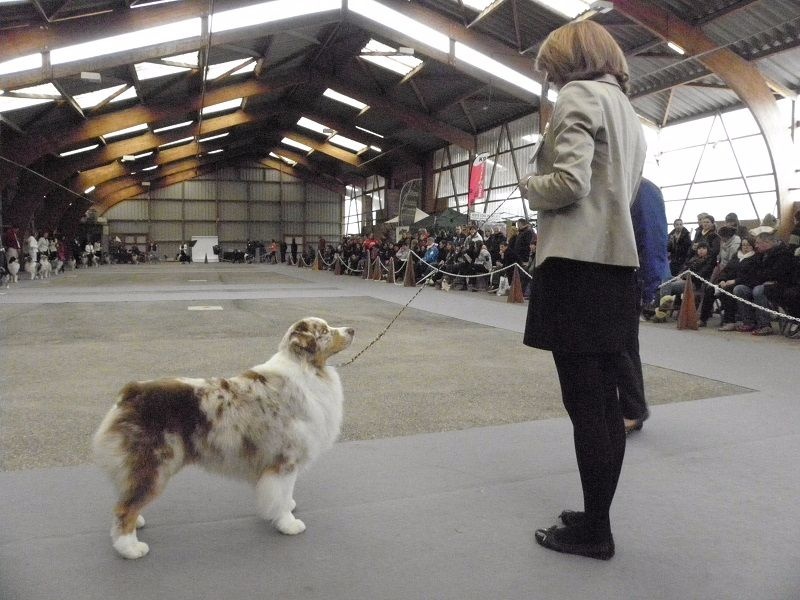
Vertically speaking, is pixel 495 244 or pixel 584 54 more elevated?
pixel 584 54

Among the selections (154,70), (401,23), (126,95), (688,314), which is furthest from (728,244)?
(126,95)

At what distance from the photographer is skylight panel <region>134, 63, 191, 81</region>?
1855cm

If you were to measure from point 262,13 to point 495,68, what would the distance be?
7568 mm

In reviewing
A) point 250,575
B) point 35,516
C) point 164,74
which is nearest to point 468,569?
point 250,575

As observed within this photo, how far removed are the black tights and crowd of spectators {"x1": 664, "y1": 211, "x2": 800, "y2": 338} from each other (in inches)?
221

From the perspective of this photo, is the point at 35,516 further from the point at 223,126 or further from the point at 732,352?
the point at 223,126

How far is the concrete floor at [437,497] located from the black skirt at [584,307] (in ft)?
2.50

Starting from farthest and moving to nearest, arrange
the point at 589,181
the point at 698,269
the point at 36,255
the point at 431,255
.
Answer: the point at 36,255, the point at 431,255, the point at 698,269, the point at 589,181

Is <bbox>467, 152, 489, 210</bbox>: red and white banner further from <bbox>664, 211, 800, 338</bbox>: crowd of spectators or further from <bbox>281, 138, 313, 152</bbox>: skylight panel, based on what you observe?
<bbox>664, 211, 800, 338</bbox>: crowd of spectators

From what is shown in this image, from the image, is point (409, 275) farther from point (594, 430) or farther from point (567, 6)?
point (594, 430)

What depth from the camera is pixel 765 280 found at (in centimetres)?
797

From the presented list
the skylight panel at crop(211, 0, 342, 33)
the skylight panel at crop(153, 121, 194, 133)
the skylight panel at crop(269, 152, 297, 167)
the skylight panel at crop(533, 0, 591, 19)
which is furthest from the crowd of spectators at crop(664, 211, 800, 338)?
the skylight panel at crop(269, 152, 297, 167)

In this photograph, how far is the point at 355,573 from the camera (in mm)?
2027

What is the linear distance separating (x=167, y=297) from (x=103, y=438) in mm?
11305
